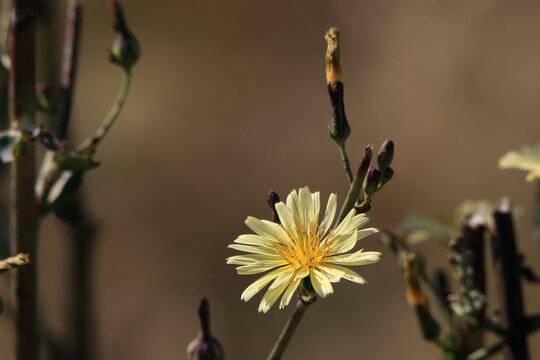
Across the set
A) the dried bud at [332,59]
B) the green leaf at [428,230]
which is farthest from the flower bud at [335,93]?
the green leaf at [428,230]

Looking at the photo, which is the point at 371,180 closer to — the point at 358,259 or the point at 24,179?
the point at 358,259

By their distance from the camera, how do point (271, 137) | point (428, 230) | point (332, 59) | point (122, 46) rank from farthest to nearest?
point (271, 137) < point (428, 230) < point (122, 46) < point (332, 59)

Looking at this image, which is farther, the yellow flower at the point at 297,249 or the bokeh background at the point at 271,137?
the bokeh background at the point at 271,137

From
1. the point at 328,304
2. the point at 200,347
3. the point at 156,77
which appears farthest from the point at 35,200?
the point at 156,77

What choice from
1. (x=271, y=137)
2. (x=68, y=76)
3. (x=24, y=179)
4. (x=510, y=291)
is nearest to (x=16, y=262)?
(x=24, y=179)

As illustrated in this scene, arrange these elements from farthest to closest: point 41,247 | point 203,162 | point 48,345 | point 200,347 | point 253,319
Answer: point 203,162
point 253,319
point 41,247
point 48,345
point 200,347

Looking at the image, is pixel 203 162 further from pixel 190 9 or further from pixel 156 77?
pixel 190 9

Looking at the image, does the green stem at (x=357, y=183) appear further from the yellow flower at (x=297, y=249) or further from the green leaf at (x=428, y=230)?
the green leaf at (x=428, y=230)
